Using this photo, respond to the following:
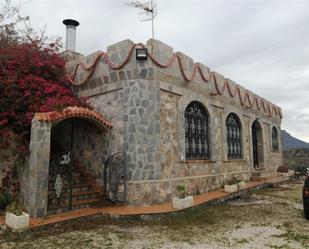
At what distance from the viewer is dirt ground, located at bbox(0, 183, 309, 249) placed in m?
4.89

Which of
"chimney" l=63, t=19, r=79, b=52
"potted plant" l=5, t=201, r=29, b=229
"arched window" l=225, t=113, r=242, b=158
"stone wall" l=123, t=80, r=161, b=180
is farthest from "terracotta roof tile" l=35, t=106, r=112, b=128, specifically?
"arched window" l=225, t=113, r=242, b=158

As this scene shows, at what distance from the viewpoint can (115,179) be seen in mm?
7871

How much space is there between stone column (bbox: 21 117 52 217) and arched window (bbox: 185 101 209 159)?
477cm

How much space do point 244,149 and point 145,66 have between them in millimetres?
7669

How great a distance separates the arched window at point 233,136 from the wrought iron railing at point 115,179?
238 inches

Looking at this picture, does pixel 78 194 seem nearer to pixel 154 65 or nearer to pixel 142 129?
pixel 142 129

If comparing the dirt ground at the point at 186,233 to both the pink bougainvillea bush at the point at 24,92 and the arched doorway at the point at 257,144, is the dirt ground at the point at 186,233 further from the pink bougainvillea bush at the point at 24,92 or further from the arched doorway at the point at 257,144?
the arched doorway at the point at 257,144

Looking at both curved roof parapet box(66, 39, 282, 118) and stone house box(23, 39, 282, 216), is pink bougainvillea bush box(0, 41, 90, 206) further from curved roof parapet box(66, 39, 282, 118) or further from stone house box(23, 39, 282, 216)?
curved roof parapet box(66, 39, 282, 118)

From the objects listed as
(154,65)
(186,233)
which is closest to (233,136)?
(154,65)

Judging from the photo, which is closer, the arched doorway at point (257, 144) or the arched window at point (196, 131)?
the arched window at point (196, 131)

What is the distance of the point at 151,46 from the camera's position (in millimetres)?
8227

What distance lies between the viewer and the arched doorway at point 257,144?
15.9 meters

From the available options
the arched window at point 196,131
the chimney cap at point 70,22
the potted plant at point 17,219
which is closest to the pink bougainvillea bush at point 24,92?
the potted plant at point 17,219

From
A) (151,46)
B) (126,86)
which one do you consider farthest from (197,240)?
(151,46)
